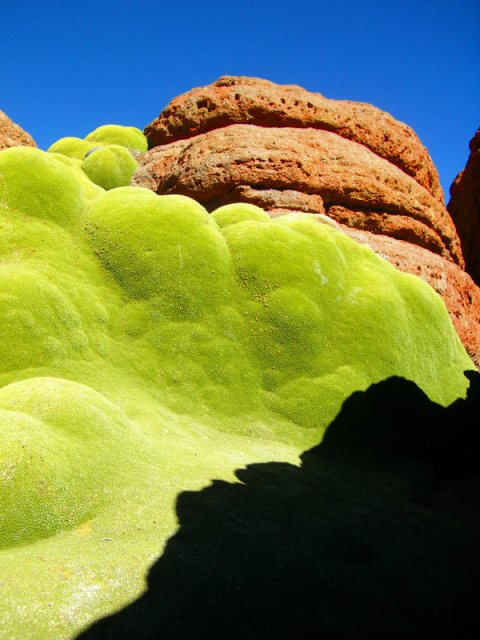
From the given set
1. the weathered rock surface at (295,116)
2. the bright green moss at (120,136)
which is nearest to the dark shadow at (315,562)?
the weathered rock surface at (295,116)

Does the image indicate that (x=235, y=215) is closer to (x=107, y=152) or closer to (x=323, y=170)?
(x=323, y=170)

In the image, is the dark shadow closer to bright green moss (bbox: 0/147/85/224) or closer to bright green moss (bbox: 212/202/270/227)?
bright green moss (bbox: 212/202/270/227)

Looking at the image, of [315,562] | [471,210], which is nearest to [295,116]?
[471,210]

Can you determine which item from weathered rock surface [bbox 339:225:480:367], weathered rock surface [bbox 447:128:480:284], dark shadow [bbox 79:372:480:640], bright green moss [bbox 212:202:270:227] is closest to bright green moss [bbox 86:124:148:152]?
weathered rock surface [bbox 339:225:480:367]

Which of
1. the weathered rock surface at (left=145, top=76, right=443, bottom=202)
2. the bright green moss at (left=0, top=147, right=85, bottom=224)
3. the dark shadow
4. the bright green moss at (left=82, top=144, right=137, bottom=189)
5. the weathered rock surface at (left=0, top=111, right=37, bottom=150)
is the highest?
the weathered rock surface at (left=145, top=76, right=443, bottom=202)

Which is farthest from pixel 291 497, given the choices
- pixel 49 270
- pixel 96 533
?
pixel 49 270

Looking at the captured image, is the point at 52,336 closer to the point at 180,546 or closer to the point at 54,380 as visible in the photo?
the point at 54,380

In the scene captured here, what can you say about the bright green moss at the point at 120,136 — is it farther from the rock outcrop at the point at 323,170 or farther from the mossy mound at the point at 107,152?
the rock outcrop at the point at 323,170
